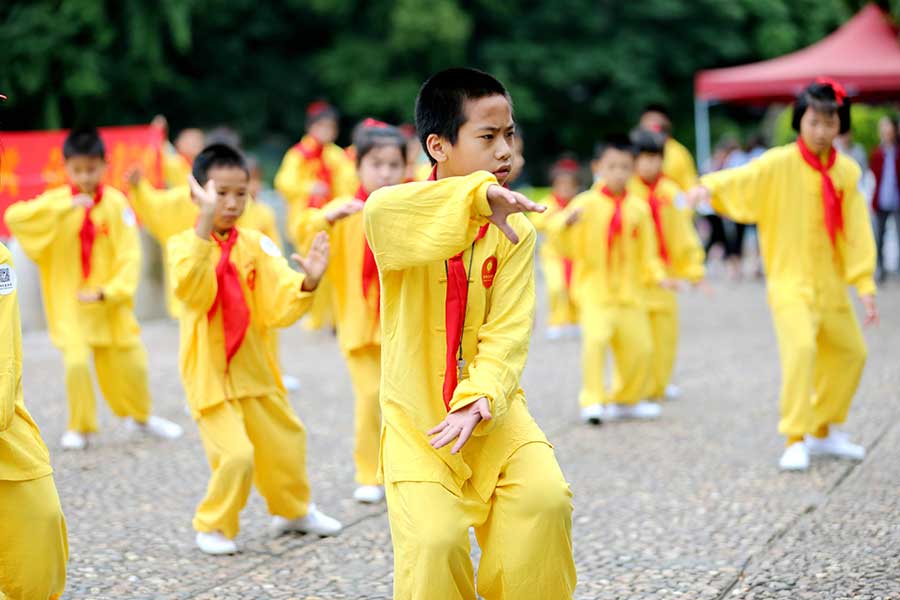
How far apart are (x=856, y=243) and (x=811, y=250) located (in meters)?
0.24

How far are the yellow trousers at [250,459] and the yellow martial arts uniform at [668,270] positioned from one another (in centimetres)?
348

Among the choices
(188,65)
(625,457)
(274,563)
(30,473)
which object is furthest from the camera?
(188,65)

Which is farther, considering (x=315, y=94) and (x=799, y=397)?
(x=315, y=94)

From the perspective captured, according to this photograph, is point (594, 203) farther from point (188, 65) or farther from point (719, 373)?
point (188, 65)

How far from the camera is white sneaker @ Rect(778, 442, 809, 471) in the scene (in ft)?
20.5

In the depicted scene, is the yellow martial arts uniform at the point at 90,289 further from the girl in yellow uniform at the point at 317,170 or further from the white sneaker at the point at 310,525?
the girl in yellow uniform at the point at 317,170

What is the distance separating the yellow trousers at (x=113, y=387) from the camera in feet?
23.8

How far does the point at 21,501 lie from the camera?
3.78 m

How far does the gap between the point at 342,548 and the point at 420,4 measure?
22751mm

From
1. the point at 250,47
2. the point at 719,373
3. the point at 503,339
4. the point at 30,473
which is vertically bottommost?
the point at 719,373

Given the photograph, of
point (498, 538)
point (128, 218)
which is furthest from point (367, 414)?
point (498, 538)

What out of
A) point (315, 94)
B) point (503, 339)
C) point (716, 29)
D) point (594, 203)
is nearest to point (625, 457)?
point (594, 203)

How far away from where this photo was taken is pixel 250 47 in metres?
29.7

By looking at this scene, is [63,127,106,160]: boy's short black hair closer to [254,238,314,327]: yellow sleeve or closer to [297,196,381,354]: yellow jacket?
[297,196,381,354]: yellow jacket
